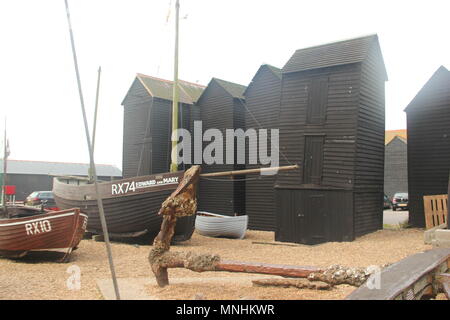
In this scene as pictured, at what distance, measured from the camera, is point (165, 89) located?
81.7 feet

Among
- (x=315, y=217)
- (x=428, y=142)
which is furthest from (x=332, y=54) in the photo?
(x=315, y=217)

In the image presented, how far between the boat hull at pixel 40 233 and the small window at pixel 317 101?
354 inches

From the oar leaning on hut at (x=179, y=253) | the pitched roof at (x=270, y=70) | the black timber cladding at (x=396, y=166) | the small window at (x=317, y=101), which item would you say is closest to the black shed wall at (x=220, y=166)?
the pitched roof at (x=270, y=70)

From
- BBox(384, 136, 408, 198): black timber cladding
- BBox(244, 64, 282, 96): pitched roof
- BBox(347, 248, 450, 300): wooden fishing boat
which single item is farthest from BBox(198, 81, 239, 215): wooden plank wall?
BBox(384, 136, 408, 198): black timber cladding

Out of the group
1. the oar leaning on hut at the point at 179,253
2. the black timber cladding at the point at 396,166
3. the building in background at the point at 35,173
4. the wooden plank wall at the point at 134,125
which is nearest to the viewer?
the oar leaning on hut at the point at 179,253

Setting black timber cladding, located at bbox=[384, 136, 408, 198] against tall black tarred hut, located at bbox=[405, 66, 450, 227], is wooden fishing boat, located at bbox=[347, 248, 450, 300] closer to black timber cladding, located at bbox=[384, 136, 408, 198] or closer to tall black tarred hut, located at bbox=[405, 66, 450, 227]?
tall black tarred hut, located at bbox=[405, 66, 450, 227]

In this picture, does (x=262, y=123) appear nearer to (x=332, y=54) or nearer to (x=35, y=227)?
(x=332, y=54)

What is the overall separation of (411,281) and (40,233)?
32.0 ft

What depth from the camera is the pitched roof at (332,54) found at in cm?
1511

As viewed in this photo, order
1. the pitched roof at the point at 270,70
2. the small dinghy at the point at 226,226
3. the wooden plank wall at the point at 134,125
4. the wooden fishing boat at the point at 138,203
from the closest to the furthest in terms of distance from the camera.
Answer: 1. the wooden fishing boat at the point at 138,203
2. the small dinghy at the point at 226,226
3. the pitched roof at the point at 270,70
4. the wooden plank wall at the point at 134,125

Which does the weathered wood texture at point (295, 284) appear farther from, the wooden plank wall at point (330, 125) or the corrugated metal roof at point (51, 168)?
the corrugated metal roof at point (51, 168)

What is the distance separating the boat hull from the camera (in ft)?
35.0
